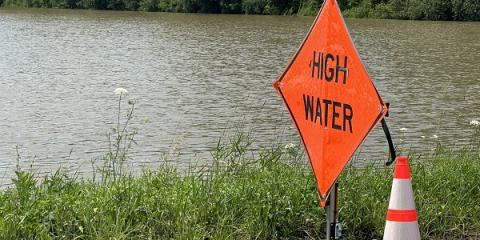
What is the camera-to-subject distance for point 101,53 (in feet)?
96.5

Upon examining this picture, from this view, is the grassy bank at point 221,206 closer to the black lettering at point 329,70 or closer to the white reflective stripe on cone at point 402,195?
the white reflective stripe on cone at point 402,195

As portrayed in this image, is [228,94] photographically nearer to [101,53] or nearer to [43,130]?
[43,130]

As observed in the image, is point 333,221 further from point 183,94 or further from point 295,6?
point 295,6

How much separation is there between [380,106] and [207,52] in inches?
1033

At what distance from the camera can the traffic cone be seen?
418cm

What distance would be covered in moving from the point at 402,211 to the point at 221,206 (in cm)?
162

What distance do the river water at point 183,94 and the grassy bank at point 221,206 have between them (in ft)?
8.63

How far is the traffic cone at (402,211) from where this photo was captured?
13.7ft

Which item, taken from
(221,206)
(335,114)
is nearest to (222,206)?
(221,206)

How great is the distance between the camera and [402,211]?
13.8ft

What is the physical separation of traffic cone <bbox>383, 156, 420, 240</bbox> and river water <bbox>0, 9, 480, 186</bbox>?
456 cm

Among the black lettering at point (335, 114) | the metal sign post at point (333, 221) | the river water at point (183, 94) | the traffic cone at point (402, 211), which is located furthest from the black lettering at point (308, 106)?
the river water at point (183, 94)

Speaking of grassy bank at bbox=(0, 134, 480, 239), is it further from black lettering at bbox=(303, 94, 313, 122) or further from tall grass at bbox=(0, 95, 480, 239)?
black lettering at bbox=(303, 94, 313, 122)

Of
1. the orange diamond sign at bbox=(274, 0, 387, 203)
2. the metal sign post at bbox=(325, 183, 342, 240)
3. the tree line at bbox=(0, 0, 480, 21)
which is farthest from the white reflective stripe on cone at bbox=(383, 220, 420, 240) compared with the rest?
the tree line at bbox=(0, 0, 480, 21)
